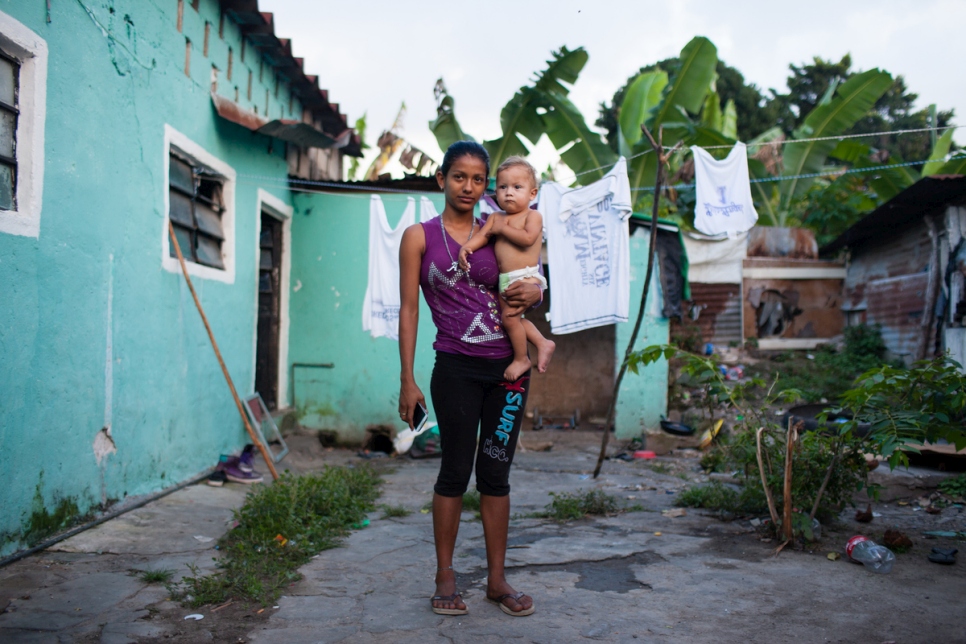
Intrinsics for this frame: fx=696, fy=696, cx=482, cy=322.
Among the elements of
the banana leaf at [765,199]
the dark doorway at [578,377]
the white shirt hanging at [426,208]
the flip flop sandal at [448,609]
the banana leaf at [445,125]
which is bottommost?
the flip flop sandal at [448,609]

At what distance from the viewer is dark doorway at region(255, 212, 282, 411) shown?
8.03 metres

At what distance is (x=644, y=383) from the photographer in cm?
863

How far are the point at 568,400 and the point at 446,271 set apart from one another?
311 inches

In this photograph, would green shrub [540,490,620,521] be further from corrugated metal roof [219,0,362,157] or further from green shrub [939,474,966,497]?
corrugated metal roof [219,0,362,157]

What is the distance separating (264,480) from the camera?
19.6 ft

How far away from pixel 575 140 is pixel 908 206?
4.45 meters

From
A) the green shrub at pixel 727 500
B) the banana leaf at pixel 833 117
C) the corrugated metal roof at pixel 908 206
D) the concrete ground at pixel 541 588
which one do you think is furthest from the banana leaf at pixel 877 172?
the green shrub at pixel 727 500

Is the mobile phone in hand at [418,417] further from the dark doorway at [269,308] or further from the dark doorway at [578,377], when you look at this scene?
the dark doorway at [578,377]

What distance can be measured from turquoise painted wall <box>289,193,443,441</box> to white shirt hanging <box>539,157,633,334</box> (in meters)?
1.85

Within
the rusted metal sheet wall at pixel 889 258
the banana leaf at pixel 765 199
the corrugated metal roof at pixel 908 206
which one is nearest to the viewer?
the corrugated metal roof at pixel 908 206

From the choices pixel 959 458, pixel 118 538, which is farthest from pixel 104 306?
pixel 959 458

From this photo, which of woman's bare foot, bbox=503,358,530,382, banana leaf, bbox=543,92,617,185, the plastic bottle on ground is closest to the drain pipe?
woman's bare foot, bbox=503,358,530,382

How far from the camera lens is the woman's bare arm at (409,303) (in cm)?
263

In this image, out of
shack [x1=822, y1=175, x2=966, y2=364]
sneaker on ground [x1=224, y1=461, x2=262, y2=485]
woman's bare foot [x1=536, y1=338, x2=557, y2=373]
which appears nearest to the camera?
woman's bare foot [x1=536, y1=338, x2=557, y2=373]
